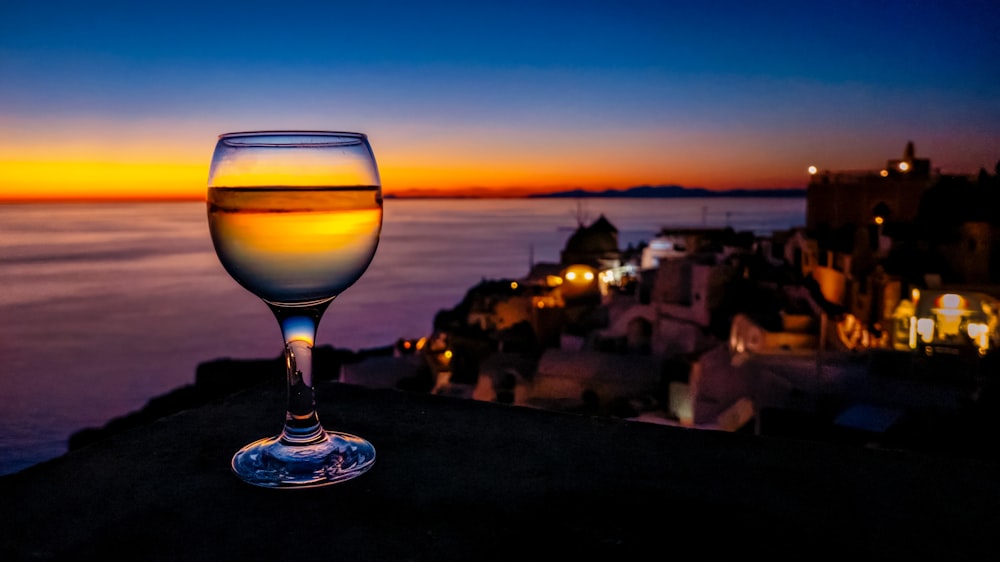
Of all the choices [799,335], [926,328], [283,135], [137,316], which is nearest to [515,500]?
[283,135]

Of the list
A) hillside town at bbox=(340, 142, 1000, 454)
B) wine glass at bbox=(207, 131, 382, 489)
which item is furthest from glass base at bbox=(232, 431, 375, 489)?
hillside town at bbox=(340, 142, 1000, 454)

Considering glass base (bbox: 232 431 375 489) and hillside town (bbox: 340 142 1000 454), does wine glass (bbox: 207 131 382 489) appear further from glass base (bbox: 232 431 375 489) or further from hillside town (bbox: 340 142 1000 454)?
hillside town (bbox: 340 142 1000 454)

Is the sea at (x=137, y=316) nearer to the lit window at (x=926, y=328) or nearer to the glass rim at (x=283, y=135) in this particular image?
the glass rim at (x=283, y=135)

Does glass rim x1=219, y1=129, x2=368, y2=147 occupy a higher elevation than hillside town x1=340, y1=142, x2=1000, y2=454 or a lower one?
higher

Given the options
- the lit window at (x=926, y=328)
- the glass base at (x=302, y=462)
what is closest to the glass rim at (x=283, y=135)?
the glass base at (x=302, y=462)

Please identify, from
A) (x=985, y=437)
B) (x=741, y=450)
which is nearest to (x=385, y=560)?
(x=741, y=450)

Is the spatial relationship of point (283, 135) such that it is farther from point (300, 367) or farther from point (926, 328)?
point (926, 328)
